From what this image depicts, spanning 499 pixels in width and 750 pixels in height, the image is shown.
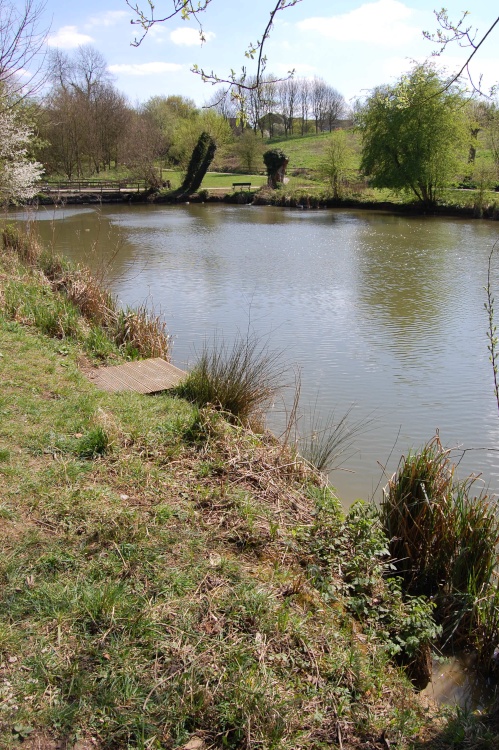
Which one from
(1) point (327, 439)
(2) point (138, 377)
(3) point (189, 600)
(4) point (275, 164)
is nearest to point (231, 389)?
(1) point (327, 439)

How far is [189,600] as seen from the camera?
8.98ft

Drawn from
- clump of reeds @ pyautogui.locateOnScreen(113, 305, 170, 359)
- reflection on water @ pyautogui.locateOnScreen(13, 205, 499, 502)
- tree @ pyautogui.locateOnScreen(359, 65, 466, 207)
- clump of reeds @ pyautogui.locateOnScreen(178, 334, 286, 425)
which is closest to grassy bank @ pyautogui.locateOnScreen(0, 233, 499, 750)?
clump of reeds @ pyautogui.locateOnScreen(178, 334, 286, 425)

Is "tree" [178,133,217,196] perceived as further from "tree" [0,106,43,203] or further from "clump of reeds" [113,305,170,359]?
"clump of reeds" [113,305,170,359]

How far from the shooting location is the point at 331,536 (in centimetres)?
355

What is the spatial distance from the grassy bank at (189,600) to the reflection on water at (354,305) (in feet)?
4.45

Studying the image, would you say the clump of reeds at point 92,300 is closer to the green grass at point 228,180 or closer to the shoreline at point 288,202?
the shoreline at point 288,202

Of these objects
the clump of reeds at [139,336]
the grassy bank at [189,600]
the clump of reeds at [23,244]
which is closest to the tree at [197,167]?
the clump of reeds at [23,244]

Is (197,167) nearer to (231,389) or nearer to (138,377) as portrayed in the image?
(138,377)

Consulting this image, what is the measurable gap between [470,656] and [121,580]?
195 cm

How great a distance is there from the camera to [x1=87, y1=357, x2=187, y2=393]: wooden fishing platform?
573 centimetres

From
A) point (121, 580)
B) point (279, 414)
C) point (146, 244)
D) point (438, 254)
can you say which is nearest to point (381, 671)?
point (121, 580)

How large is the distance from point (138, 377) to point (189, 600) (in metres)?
3.60

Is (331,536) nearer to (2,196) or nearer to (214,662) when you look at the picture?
(214,662)

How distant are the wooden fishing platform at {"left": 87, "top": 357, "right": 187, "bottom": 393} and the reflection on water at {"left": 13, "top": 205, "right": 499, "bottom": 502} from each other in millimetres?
1179
